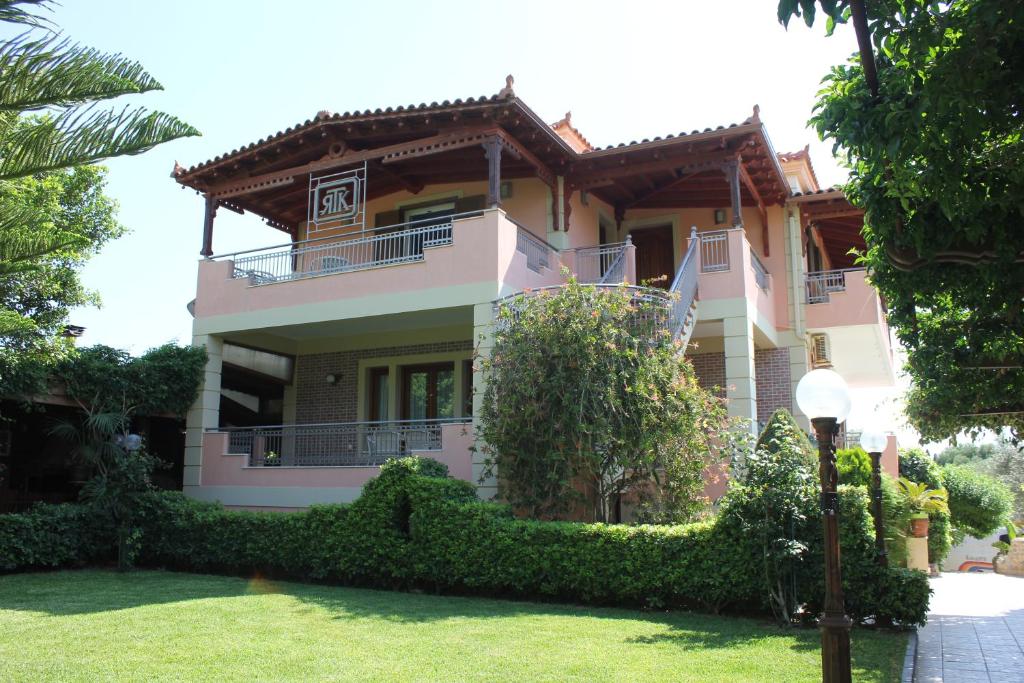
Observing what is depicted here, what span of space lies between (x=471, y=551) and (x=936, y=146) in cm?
762

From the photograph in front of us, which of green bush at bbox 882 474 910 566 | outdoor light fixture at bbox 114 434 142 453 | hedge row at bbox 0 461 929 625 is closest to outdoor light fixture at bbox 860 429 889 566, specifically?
hedge row at bbox 0 461 929 625

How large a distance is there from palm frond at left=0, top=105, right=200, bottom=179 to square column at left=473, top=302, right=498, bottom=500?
23.7 ft

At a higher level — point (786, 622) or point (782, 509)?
point (782, 509)

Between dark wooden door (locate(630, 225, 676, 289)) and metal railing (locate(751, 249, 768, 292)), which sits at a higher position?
dark wooden door (locate(630, 225, 676, 289))

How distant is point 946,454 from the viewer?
5675 centimetres

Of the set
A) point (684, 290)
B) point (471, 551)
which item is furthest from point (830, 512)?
point (684, 290)

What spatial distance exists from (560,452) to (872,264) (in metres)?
4.85

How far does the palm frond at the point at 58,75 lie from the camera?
5.55 metres

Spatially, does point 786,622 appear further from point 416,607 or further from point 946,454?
point 946,454

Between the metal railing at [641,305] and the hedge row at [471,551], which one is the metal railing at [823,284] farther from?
the hedge row at [471,551]

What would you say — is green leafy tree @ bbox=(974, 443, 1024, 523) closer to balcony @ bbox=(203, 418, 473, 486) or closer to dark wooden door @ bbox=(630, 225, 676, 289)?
dark wooden door @ bbox=(630, 225, 676, 289)

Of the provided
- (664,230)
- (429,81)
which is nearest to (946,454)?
(664,230)

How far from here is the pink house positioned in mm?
14070

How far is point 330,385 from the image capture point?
18.4 m
